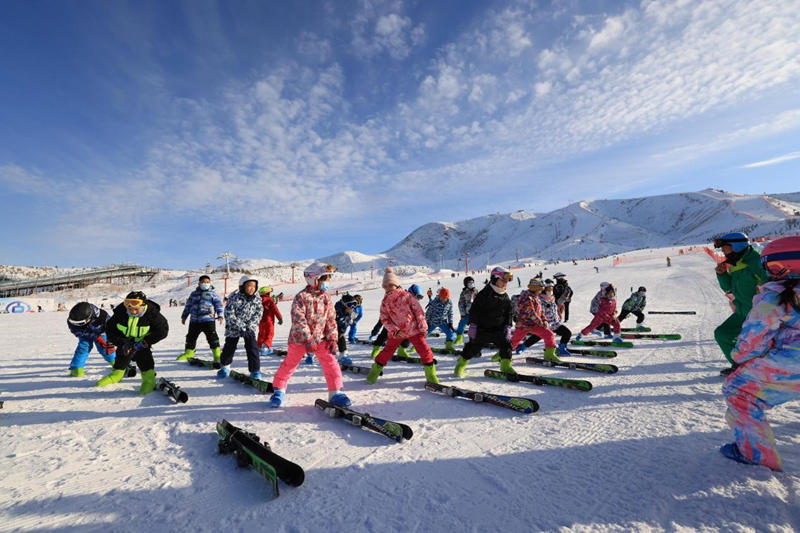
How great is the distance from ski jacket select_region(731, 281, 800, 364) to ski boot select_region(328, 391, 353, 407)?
3969 millimetres

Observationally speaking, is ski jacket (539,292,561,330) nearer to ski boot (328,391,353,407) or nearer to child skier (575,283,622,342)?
child skier (575,283,622,342)

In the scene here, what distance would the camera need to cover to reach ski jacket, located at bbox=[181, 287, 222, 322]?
23.7 ft

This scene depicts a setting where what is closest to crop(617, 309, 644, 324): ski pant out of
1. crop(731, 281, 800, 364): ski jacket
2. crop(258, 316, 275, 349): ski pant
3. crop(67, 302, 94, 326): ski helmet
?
crop(731, 281, 800, 364): ski jacket

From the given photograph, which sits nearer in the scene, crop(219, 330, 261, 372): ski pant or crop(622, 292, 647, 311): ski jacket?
crop(219, 330, 261, 372): ski pant

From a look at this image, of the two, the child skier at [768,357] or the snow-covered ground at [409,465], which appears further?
the child skier at [768,357]

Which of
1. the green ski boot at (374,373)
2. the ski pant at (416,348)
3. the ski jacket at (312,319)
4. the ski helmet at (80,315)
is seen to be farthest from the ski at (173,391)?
the ski pant at (416,348)

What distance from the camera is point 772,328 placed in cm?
A: 252

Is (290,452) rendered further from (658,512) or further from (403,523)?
(658,512)

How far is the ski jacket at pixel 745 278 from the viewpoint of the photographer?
4.35 m

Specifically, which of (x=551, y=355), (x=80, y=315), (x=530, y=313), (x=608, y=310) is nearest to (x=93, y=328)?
(x=80, y=315)

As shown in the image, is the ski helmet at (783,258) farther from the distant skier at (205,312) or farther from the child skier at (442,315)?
the distant skier at (205,312)

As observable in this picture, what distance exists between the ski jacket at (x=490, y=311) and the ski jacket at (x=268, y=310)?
160 inches

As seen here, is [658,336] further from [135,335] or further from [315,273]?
[135,335]

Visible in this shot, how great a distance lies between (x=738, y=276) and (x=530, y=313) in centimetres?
296
